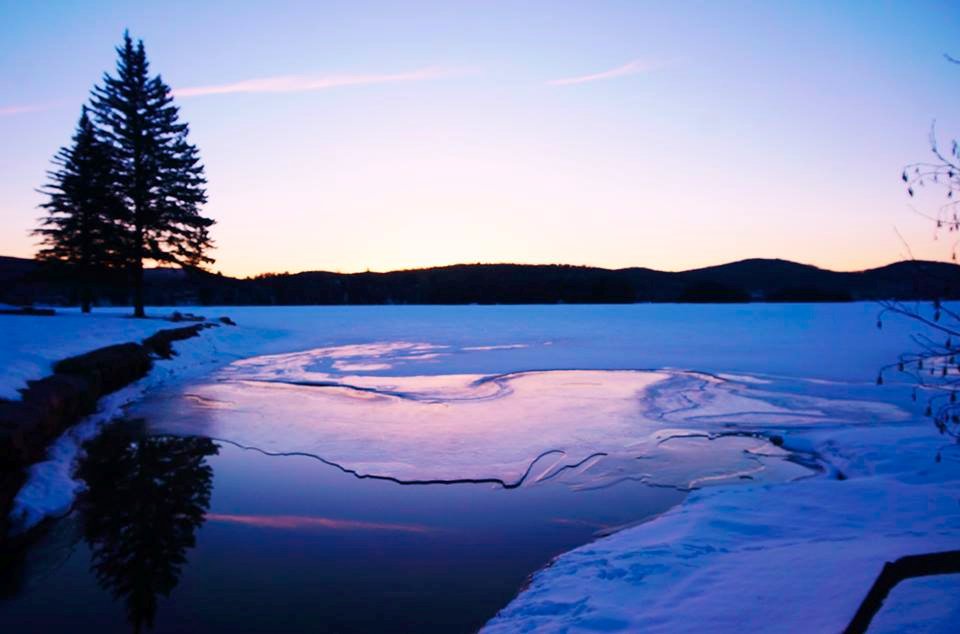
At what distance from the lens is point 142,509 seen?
→ 582cm

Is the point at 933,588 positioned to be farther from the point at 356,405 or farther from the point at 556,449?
the point at 356,405

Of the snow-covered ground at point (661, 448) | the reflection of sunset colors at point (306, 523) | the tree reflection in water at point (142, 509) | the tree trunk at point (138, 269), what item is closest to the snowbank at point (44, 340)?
the snow-covered ground at point (661, 448)

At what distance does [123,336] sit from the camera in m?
16.6

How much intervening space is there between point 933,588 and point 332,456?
6791mm

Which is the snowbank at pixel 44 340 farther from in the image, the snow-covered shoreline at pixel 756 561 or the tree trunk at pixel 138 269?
the snow-covered shoreline at pixel 756 561

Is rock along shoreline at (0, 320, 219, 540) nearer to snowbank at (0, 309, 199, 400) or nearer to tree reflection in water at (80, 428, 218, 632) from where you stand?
snowbank at (0, 309, 199, 400)

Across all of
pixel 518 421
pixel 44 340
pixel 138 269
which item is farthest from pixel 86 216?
pixel 518 421

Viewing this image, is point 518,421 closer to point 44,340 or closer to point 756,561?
point 756,561

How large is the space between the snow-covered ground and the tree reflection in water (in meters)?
0.47

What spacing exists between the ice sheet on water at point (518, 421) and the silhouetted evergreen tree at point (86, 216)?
13.0 metres

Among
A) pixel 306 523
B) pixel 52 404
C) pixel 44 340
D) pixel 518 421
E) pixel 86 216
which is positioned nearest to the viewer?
pixel 306 523

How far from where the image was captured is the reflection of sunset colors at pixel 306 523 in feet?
18.5

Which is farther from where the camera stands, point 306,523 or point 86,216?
point 86,216

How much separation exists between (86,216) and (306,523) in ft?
81.4
